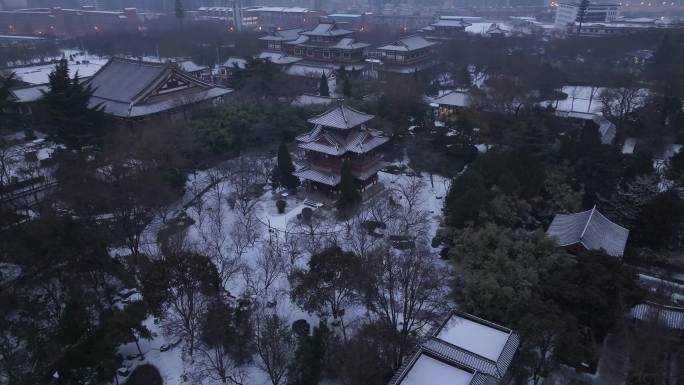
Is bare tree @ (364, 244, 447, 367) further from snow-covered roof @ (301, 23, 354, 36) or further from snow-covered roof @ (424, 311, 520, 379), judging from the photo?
snow-covered roof @ (301, 23, 354, 36)

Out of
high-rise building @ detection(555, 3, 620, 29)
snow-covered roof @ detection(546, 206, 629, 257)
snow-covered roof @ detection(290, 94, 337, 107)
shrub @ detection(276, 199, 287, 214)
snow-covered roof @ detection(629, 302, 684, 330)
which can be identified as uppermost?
high-rise building @ detection(555, 3, 620, 29)

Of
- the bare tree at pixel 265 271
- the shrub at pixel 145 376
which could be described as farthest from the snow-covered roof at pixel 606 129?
the shrub at pixel 145 376

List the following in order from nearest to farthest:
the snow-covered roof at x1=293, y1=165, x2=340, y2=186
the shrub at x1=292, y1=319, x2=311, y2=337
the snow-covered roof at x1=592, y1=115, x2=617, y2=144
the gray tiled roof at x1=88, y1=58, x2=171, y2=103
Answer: the shrub at x1=292, y1=319, x2=311, y2=337
the snow-covered roof at x1=293, y1=165, x2=340, y2=186
the snow-covered roof at x1=592, y1=115, x2=617, y2=144
the gray tiled roof at x1=88, y1=58, x2=171, y2=103

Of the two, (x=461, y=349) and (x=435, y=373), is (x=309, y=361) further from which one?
(x=461, y=349)

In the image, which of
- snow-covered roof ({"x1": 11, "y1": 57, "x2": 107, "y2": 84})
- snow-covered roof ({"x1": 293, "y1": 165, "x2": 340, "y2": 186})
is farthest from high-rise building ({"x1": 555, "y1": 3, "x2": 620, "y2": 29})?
snow-covered roof ({"x1": 11, "y1": 57, "x2": 107, "y2": 84})

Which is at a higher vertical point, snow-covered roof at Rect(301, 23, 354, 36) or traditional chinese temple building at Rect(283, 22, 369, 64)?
snow-covered roof at Rect(301, 23, 354, 36)

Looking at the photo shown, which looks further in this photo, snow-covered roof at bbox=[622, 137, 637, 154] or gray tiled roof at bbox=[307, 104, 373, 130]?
snow-covered roof at bbox=[622, 137, 637, 154]

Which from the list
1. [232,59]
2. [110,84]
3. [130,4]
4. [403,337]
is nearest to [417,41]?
[232,59]
